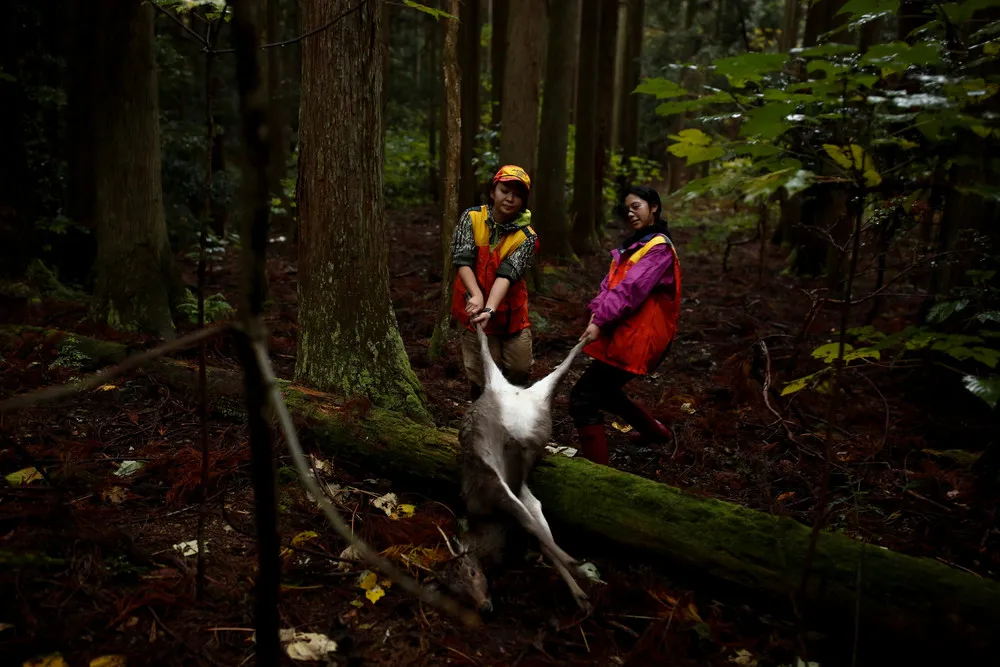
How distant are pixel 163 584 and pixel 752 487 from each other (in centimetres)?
370

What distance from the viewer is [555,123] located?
11.6 m

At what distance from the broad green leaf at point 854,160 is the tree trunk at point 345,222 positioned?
10.1 feet

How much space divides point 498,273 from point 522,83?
6.46 metres

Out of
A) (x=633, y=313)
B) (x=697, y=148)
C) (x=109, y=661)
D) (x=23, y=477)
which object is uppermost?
(x=697, y=148)

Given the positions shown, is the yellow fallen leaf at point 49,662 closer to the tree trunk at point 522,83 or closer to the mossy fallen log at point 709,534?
the mossy fallen log at point 709,534

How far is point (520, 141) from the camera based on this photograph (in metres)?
9.65

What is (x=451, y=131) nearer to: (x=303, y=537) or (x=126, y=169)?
(x=126, y=169)

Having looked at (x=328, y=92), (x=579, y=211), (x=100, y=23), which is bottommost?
(x=579, y=211)

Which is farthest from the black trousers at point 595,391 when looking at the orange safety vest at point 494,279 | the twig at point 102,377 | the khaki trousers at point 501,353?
the twig at point 102,377

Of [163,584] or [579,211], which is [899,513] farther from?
[579,211]

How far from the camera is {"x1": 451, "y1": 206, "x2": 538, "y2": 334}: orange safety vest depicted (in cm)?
444

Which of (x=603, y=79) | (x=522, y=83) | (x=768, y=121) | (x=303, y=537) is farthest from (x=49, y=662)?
(x=603, y=79)

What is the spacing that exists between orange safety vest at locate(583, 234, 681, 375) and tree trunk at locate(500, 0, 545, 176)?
223 inches

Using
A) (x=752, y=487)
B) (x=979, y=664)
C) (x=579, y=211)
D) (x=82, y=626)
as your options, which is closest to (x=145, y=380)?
(x=82, y=626)
